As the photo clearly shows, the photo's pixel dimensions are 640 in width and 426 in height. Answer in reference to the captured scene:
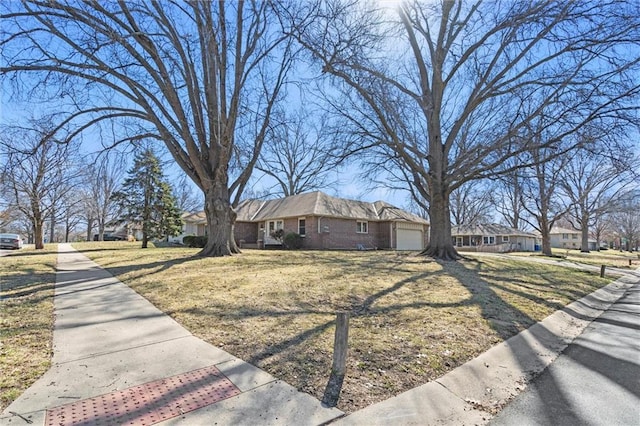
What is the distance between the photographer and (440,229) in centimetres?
1611

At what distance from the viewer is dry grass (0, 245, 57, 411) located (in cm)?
326

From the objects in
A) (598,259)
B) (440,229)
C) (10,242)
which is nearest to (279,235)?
(440,229)

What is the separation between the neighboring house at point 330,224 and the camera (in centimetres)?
2417

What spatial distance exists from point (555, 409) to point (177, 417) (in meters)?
3.47

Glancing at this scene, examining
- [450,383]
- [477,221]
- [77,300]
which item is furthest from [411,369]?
[477,221]

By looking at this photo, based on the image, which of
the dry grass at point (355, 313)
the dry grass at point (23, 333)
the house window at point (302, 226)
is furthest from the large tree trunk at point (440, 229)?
the dry grass at point (23, 333)

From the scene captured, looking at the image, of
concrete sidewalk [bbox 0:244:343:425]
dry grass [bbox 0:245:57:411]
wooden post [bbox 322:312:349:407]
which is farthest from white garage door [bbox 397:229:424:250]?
wooden post [bbox 322:312:349:407]

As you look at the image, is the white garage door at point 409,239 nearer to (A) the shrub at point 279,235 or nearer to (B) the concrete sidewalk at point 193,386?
(A) the shrub at point 279,235

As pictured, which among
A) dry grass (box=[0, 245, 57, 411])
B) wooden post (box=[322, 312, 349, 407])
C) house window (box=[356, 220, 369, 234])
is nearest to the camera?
dry grass (box=[0, 245, 57, 411])

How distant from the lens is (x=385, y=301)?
682 cm

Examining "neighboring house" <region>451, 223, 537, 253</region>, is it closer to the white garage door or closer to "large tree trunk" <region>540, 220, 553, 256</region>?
"large tree trunk" <region>540, 220, 553, 256</region>

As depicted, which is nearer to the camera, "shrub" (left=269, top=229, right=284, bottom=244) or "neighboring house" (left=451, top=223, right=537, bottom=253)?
"shrub" (left=269, top=229, right=284, bottom=244)

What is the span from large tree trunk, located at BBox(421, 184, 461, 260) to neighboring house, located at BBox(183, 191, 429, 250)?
8.97 meters

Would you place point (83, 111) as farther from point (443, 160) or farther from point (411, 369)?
point (443, 160)
